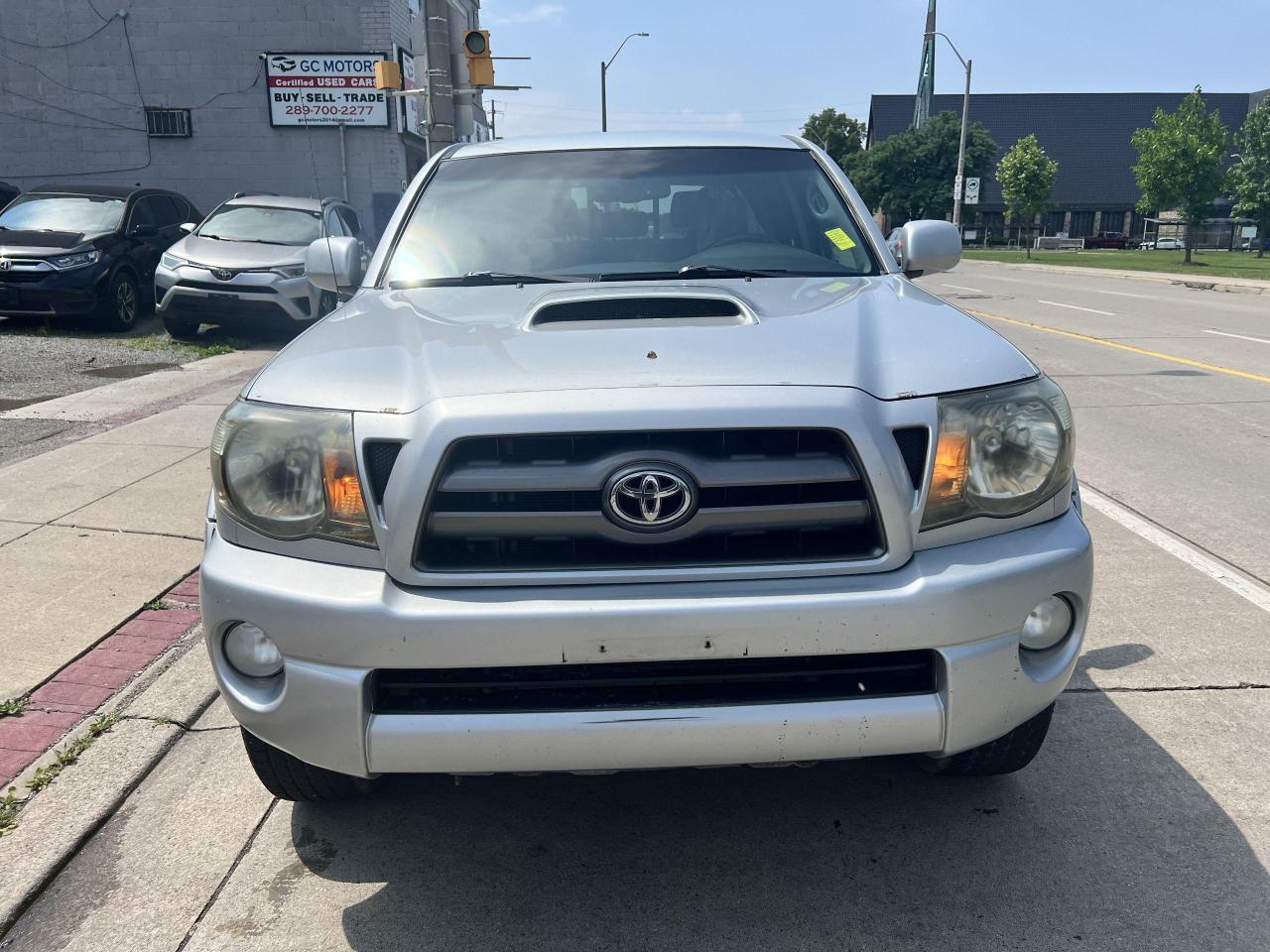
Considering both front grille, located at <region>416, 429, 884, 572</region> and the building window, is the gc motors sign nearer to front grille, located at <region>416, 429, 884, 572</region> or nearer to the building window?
the building window

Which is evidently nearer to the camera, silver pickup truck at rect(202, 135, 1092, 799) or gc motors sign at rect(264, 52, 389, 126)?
silver pickup truck at rect(202, 135, 1092, 799)

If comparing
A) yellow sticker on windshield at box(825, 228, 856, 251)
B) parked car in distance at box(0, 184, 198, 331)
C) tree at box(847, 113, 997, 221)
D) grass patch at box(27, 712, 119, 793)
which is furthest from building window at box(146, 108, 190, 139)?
tree at box(847, 113, 997, 221)

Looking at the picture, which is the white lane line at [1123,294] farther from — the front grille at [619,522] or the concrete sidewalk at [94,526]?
the front grille at [619,522]

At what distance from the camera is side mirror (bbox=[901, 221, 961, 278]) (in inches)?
161

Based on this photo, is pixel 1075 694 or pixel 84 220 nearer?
pixel 1075 694

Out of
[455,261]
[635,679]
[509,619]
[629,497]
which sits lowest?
[635,679]

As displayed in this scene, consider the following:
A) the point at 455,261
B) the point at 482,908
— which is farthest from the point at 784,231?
the point at 482,908

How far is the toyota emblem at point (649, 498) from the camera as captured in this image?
7.47 feet

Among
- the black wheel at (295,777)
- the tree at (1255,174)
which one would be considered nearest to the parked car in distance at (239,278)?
the black wheel at (295,777)

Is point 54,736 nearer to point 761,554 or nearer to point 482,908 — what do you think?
point 482,908

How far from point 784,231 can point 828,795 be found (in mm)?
1902

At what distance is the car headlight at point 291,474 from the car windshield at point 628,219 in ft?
4.02

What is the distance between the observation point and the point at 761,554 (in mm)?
2369

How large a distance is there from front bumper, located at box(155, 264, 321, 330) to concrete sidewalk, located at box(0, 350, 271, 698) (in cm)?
344
